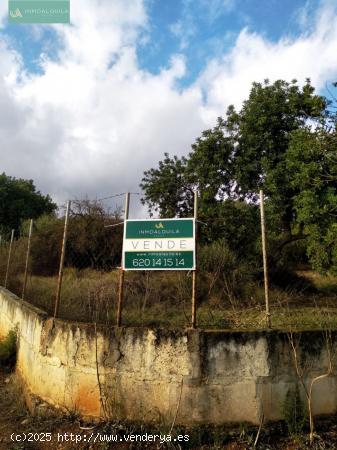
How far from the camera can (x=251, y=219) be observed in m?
13.0

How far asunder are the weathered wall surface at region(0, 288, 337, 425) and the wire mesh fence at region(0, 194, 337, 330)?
0.91 metres

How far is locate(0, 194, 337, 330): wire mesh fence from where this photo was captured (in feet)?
22.6

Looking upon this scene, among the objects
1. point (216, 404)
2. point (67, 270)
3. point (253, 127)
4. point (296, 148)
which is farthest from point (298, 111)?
point (216, 404)

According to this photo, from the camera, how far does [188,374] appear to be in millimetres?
4055

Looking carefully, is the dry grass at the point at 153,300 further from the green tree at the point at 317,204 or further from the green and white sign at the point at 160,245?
the green and white sign at the point at 160,245

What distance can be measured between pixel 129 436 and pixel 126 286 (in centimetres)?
556

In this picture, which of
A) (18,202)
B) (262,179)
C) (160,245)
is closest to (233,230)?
(262,179)

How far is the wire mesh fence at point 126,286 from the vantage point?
6.90 metres

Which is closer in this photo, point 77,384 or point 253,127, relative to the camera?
point 77,384

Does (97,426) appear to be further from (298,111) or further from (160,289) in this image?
(298,111)

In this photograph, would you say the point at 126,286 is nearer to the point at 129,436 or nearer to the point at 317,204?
the point at 129,436

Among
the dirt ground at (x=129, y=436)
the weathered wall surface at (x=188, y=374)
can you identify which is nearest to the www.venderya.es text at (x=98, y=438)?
the dirt ground at (x=129, y=436)

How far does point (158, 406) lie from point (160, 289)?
5427 millimetres

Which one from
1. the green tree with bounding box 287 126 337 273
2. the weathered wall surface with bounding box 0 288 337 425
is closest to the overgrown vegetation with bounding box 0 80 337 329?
the green tree with bounding box 287 126 337 273
